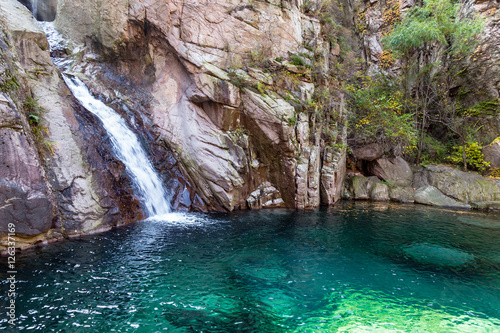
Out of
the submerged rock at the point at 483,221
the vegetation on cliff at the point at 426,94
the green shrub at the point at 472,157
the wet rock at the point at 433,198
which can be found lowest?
the submerged rock at the point at 483,221

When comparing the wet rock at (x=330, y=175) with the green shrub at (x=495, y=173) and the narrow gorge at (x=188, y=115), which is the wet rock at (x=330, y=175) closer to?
the narrow gorge at (x=188, y=115)

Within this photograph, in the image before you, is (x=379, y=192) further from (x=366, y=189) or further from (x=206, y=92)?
(x=206, y=92)

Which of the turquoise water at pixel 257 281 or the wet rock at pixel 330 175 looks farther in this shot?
the wet rock at pixel 330 175

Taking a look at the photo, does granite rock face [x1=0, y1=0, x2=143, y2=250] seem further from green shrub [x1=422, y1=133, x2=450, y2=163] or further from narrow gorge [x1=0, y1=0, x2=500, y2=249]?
green shrub [x1=422, y1=133, x2=450, y2=163]

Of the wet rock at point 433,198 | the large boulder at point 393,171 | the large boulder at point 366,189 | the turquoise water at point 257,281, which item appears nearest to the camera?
the turquoise water at point 257,281

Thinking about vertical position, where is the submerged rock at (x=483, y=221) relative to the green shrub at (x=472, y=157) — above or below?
below

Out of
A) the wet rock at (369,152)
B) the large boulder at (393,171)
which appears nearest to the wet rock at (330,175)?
the wet rock at (369,152)

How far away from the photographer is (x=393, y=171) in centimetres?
1867

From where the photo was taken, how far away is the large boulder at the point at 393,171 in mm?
18453

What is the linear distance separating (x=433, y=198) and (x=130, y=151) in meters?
17.9

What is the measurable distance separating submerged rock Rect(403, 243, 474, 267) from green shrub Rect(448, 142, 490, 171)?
13.5 m

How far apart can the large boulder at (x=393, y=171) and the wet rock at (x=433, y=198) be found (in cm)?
135

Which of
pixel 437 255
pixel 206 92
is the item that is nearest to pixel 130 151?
pixel 206 92

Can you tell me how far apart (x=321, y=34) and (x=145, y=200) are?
15924 millimetres
